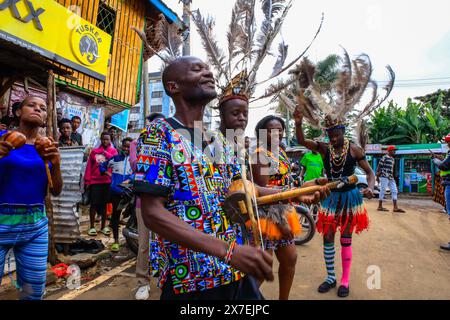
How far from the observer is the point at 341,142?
12.0 feet

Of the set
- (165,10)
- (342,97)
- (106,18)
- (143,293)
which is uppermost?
(165,10)

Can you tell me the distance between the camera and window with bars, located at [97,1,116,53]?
344 inches

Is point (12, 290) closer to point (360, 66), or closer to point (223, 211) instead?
point (223, 211)

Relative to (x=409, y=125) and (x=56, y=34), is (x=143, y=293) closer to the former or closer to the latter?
(x=56, y=34)

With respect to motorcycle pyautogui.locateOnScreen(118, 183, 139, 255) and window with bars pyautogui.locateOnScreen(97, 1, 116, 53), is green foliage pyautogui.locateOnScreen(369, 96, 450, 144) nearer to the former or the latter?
window with bars pyautogui.locateOnScreen(97, 1, 116, 53)

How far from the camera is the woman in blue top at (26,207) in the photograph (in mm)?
2109

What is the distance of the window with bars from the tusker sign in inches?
43.7

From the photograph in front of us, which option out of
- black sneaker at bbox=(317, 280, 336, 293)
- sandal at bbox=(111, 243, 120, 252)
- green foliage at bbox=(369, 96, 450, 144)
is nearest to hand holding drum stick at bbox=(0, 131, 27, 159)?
sandal at bbox=(111, 243, 120, 252)

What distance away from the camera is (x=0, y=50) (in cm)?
364

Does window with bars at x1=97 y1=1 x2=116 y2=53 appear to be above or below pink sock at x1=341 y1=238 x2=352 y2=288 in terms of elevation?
above

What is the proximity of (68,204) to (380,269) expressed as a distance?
4584 mm

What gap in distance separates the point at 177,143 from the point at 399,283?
3772 mm

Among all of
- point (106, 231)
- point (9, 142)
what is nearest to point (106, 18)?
point (106, 231)
